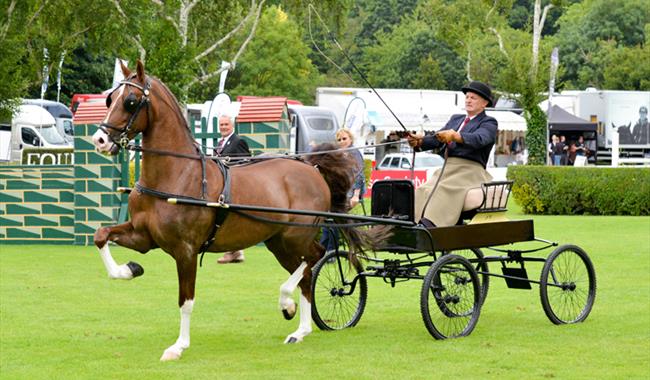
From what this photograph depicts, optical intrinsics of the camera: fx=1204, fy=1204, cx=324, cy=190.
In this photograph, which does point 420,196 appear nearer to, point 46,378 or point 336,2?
point 46,378

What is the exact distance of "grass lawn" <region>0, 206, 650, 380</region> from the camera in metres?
9.05

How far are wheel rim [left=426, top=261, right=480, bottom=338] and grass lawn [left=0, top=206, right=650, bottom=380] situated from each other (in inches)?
6.8

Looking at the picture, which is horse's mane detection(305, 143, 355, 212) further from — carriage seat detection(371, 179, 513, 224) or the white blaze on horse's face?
the white blaze on horse's face

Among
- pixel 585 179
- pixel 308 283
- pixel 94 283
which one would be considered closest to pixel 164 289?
pixel 94 283

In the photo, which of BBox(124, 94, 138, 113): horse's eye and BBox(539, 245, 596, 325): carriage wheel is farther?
BBox(539, 245, 596, 325): carriage wheel

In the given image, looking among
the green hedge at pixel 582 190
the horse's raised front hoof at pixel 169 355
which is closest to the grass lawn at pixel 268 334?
the horse's raised front hoof at pixel 169 355

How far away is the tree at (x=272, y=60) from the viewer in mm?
63375

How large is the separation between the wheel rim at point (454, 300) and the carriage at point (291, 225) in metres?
0.02

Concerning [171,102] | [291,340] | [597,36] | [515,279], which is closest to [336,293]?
[291,340]

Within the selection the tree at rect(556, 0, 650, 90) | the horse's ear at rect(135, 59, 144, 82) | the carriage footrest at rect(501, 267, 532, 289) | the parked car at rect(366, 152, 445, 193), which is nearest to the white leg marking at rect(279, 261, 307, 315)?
the carriage footrest at rect(501, 267, 532, 289)

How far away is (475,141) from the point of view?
1071 cm

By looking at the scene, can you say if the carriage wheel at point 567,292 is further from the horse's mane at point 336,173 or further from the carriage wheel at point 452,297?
the horse's mane at point 336,173

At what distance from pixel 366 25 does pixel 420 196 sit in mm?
77799

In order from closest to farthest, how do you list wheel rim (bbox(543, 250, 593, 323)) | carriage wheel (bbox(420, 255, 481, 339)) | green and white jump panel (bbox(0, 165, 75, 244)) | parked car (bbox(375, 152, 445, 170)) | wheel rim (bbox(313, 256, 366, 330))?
carriage wheel (bbox(420, 255, 481, 339))
wheel rim (bbox(313, 256, 366, 330))
wheel rim (bbox(543, 250, 593, 323))
green and white jump panel (bbox(0, 165, 75, 244))
parked car (bbox(375, 152, 445, 170))
